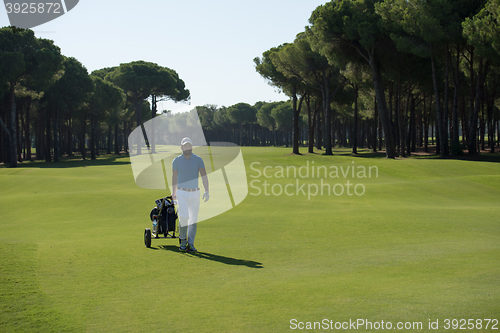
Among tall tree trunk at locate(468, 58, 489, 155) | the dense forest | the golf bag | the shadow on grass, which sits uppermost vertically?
the dense forest

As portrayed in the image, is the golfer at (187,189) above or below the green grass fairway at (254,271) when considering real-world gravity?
above

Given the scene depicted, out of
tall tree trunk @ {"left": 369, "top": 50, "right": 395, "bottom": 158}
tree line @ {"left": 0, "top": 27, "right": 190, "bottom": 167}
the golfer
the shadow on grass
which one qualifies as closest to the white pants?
the golfer

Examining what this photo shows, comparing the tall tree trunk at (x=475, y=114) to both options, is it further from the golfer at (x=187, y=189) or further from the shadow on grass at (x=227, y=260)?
the shadow on grass at (x=227, y=260)

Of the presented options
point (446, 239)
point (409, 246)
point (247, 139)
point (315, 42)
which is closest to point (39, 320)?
point (409, 246)

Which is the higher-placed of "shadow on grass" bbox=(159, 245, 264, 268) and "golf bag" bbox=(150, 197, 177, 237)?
"golf bag" bbox=(150, 197, 177, 237)

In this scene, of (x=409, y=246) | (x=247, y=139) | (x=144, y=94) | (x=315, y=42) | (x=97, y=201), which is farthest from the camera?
(x=247, y=139)

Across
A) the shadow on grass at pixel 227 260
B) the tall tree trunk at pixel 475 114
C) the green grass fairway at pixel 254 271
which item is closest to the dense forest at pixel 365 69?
the tall tree trunk at pixel 475 114

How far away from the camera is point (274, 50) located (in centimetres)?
5553

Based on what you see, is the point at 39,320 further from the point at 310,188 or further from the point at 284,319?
the point at 310,188

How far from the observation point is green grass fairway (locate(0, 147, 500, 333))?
432cm

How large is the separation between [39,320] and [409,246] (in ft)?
23.0

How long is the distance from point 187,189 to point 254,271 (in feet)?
7.43

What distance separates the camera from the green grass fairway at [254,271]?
14.2 feet

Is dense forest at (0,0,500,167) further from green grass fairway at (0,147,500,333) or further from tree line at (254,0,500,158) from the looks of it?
green grass fairway at (0,147,500,333)
